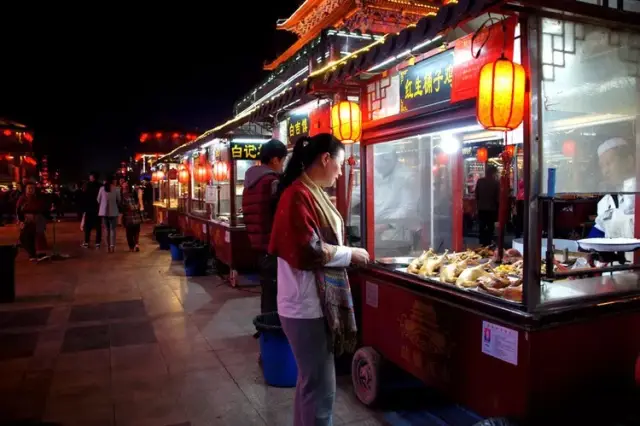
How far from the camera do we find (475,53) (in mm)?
3557

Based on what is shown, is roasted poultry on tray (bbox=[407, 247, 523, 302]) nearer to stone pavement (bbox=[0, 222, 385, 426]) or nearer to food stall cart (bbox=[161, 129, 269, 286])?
stone pavement (bbox=[0, 222, 385, 426])

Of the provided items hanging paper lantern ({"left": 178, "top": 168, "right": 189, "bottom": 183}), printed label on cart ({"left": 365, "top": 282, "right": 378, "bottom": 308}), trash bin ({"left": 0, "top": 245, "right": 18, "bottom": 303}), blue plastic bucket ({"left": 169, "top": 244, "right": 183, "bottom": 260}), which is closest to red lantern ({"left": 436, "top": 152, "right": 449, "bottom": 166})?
printed label on cart ({"left": 365, "top": 282, "right": 378, "bottom": 308})

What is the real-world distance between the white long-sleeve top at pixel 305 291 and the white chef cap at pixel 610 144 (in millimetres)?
2193

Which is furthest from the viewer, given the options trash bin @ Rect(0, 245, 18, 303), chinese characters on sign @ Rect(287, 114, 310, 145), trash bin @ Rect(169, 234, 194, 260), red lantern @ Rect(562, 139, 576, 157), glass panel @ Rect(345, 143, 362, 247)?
trash bin @ Rect(169, 234, 194, 260)

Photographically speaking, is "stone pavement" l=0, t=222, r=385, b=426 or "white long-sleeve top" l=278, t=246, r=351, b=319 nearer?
"white long-sleeve top" l=278, t=246, r=351, b=319

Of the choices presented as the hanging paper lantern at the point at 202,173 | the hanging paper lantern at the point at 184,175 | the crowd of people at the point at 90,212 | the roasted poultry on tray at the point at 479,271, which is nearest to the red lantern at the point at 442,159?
the roasted poultry on tray at the point at 479,271

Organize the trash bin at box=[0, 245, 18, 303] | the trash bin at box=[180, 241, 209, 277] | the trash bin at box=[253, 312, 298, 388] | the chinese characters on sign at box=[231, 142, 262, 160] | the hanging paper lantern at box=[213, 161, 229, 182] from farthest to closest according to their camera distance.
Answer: the hanging paper lantern at box=[213, 161, 229, 182]
the trash bin at box=[180, 241, 209, 277]
the chinese characters on sign at box=[231, 142, 262, 160]
the trash bin at box=[0, 245, 18, 303]
the trash bin at box=[253, 312, 298, 388]

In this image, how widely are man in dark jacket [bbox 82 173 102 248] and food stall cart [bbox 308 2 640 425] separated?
44.6 ft

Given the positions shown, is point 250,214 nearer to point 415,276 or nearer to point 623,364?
point 415,276

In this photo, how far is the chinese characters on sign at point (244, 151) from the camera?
33.2 feet

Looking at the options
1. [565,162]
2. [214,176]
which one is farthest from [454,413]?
[214,176]

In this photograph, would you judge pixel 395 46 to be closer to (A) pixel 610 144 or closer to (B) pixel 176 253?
(A) pixel 610 144

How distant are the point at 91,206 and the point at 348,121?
44.3ft

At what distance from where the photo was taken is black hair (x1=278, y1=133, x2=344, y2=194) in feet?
10.2
